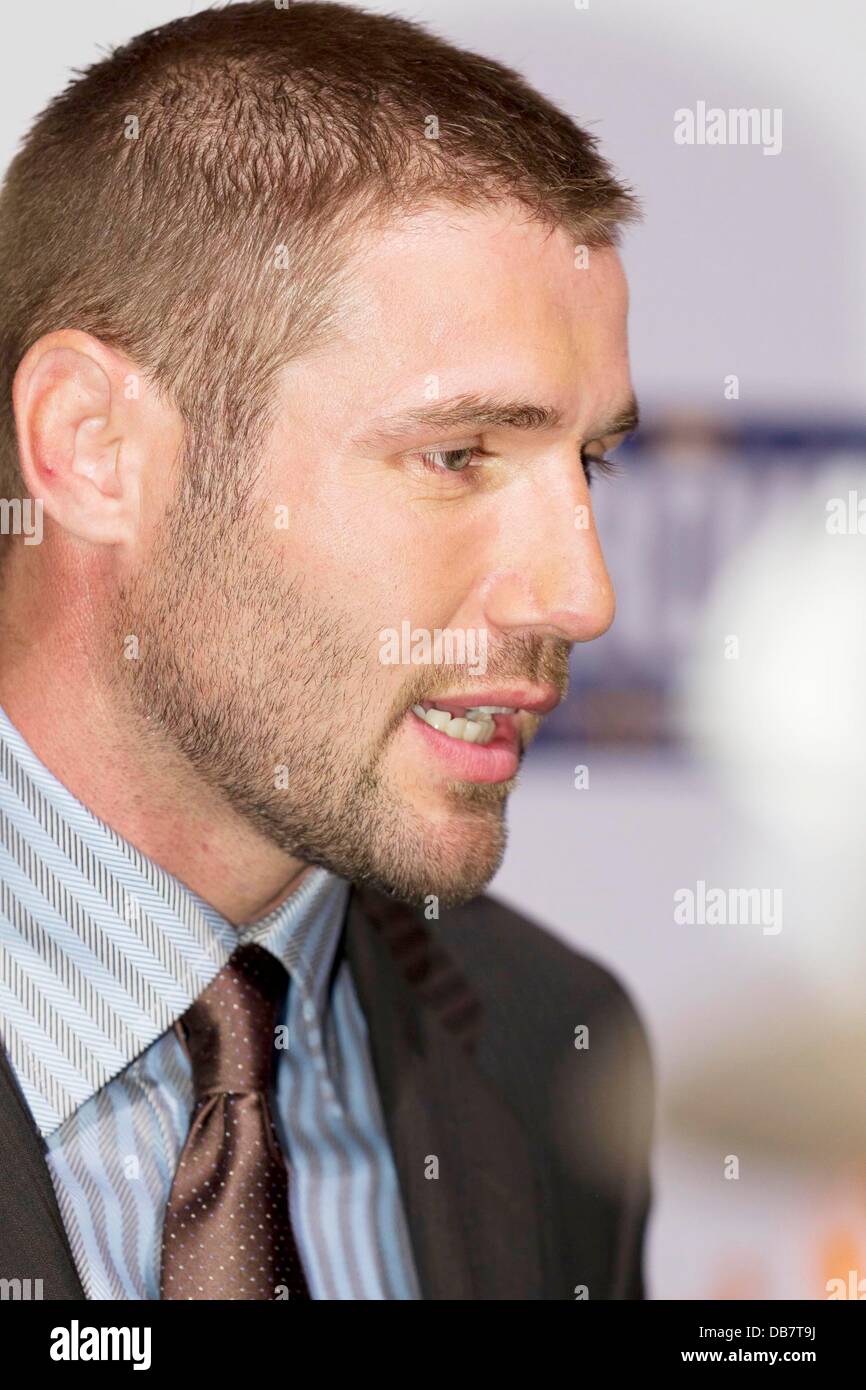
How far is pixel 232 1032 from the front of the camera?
1482 millimetres

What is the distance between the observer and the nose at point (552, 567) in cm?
155

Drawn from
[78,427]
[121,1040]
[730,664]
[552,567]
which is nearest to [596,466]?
[552,567]

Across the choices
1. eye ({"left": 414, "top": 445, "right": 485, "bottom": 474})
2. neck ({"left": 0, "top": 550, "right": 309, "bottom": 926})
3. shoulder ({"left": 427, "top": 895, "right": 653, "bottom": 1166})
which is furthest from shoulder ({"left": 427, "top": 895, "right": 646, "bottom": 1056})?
eye ({"left": 414, "top": 445, "right": 485, "bottom": 474})

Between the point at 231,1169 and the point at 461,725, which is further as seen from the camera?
the point at 461,725

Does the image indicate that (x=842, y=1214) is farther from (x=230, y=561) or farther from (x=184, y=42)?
(x=184, y=42)

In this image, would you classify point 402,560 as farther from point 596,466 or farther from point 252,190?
point 252,190

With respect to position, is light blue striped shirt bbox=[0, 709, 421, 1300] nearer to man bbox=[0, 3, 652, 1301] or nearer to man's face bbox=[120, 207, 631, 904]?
man bbox=[0, 3, 652, 1301]

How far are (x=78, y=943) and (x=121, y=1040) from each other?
0.12 m

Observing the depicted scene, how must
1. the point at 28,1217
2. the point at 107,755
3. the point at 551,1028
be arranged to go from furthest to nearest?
the point at 551,1028 → the point at 107,755 → the point at 28,1217

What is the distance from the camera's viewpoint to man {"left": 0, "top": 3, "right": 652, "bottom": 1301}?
4.79ft

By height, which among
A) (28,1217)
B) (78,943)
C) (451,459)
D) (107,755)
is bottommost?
(28,1217)

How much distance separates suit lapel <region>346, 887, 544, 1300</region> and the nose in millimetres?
570

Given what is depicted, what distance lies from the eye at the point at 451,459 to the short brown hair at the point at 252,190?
191 millimetres

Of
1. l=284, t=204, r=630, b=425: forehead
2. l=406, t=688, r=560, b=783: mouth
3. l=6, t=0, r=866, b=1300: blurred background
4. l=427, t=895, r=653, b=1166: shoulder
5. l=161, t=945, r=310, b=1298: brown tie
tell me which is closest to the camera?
l=161, t=945, r=310, b=1298: brown tie
